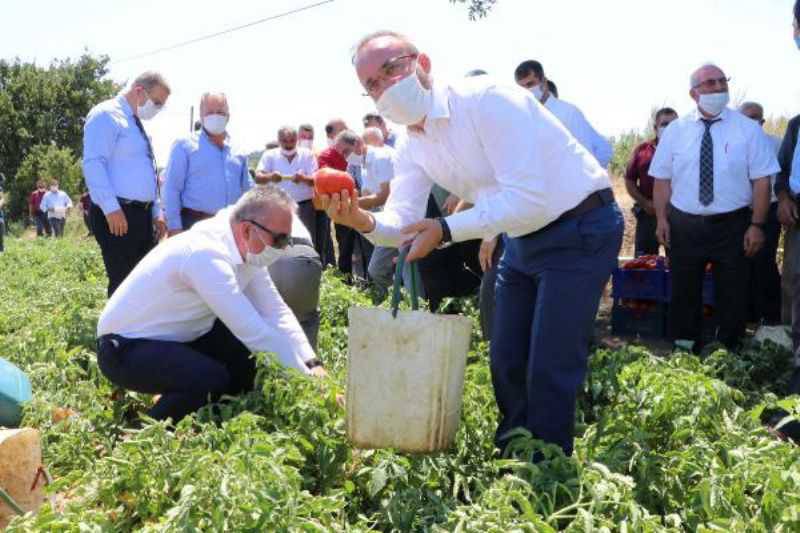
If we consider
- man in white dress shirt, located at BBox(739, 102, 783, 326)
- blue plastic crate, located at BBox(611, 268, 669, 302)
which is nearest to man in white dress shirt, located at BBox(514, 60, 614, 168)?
blue plastic crate, located at BBox(611, 268, 669, 302)

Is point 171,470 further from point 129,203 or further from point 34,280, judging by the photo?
A: point 34,280

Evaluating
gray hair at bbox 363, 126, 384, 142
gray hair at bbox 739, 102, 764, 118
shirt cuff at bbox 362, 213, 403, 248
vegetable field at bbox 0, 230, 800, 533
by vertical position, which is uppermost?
gray hair at bbox 739, 102, 764, 118

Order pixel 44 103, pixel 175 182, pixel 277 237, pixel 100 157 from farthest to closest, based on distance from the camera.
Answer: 1. pixel 44 103
2. pixel 175 182
3. pixel 100 157
4. pixel 277 237

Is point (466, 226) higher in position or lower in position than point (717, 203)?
lower

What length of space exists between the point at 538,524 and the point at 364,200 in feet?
16.5

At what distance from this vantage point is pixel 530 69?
5.85 meters

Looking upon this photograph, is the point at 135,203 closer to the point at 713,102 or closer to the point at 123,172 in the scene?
the point at 123,172

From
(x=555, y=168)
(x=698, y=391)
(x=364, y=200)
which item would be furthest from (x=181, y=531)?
(x=364, y=200)

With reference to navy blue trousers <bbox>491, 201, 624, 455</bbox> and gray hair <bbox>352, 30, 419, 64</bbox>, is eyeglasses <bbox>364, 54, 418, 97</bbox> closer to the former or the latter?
gray hair <bbox>352, 30, 419, 64</bbox>

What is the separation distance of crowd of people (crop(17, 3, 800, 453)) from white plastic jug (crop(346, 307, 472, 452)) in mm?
239

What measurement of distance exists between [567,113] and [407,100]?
320 cm

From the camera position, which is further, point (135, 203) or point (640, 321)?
point (640, 321)

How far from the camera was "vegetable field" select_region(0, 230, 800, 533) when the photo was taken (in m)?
2.28

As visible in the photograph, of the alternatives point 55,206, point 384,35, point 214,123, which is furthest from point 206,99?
point 55,206
